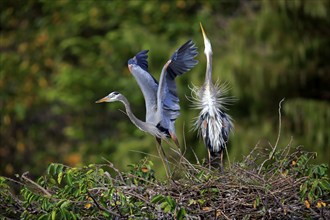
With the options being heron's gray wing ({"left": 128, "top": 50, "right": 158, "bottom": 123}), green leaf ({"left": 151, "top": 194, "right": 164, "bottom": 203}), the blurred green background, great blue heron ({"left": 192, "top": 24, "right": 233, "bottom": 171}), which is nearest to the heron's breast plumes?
great blue heron ({"left": 192, "top": 24, "right": 233, "bottom": 171})

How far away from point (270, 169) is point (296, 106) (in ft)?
14.6

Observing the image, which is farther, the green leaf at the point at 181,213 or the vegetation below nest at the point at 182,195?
the vegetation below nest at the point at 182,195

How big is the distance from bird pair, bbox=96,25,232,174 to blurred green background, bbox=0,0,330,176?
3544mm

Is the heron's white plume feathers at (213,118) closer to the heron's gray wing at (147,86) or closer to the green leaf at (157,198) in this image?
the heron's gray wing at (147,86)

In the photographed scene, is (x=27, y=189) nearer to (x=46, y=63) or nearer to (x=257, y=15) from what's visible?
(x=257, y=15)

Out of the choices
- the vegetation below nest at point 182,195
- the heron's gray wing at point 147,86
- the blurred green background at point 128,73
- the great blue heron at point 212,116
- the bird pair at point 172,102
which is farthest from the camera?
the blurred green background at point 128,73

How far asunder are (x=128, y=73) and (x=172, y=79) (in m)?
6.70

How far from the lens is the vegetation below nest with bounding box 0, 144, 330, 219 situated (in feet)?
13.6

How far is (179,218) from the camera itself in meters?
3.98

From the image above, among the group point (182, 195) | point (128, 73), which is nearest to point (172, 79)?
point (182, 195)

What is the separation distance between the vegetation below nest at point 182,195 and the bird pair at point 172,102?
13.1 inches

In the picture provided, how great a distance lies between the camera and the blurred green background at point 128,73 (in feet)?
30.8

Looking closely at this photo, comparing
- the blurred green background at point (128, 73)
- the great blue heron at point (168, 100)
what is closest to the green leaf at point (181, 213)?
the great blue heron at point (168, 100)

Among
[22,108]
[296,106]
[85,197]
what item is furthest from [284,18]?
[85,197]
